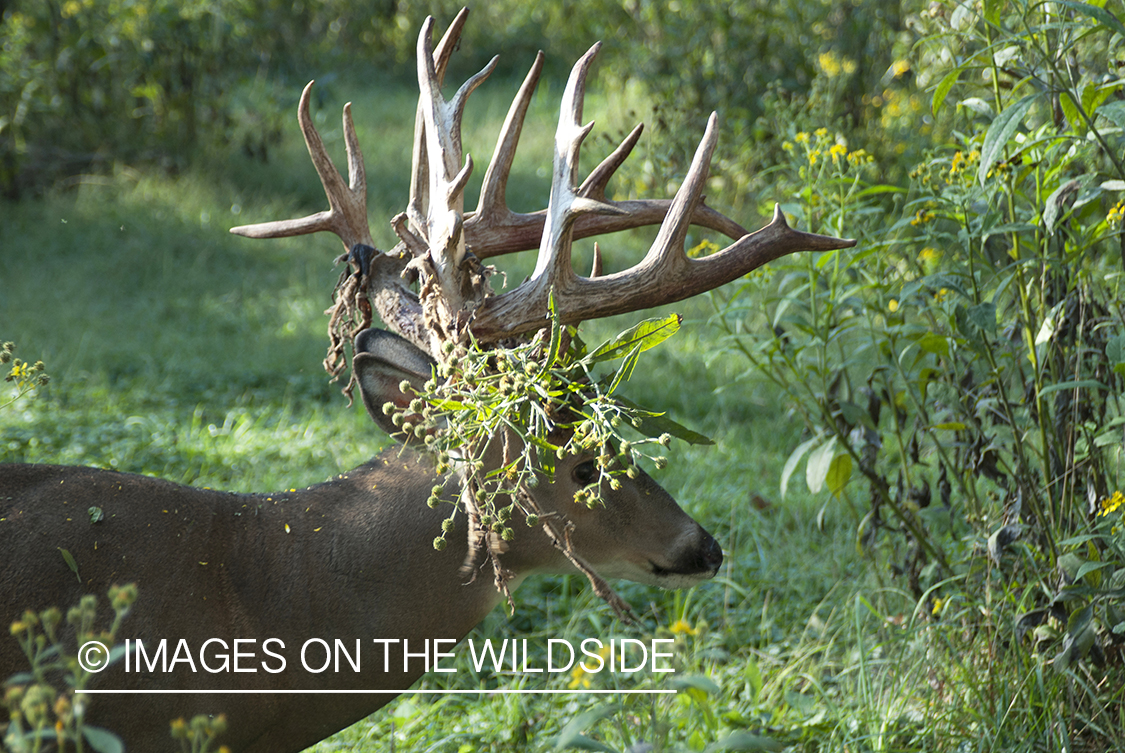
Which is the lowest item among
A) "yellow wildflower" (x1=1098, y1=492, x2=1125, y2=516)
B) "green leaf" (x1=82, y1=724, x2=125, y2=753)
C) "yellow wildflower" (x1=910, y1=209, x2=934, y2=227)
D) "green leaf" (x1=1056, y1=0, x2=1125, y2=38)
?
"yellow wildflower" (x1=1098, y1=492, x2=1125, y2=516)

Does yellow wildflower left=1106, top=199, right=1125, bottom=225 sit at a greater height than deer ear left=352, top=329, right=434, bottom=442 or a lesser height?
greater

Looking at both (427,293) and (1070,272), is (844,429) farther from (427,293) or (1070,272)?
(427,293)

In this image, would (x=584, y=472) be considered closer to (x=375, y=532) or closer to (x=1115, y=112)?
(x=375, y=532)

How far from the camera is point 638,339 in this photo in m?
2.30

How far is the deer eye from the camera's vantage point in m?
2.57

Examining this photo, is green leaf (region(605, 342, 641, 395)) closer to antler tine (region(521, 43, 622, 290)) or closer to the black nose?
antler tine (region(521, 43, 622, 290))

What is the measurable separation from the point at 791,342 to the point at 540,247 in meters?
1.72

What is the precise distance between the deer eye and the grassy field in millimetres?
454

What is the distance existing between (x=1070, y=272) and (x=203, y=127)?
25.2 ft

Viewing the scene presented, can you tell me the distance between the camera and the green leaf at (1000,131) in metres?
2.45

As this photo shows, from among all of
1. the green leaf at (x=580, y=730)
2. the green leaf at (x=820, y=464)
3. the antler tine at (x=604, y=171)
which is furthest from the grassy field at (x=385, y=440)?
the antler tine at (x=604, y=171)

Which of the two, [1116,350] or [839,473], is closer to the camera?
[1116,350]

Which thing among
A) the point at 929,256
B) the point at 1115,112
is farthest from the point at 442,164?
the point at 929,256

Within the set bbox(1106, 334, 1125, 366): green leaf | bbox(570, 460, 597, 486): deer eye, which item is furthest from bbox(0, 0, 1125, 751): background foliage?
bbox(570, 460, 597, 486): deer eye
